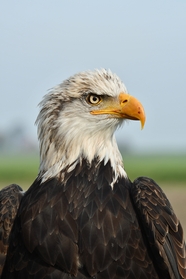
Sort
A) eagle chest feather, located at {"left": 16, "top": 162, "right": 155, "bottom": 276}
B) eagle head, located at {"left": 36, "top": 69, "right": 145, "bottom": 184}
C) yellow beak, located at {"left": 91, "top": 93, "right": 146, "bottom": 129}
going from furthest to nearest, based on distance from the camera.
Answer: eagle head, located at {"left": 36, "top": 69, "right": 145, "bottom": 184} < yellow beak, located at {"left": 91, "top": 93, "right": 146, "bottom": 129} < eagle chest feather, located at {"left": 16, "top": 162, "right": 155, "bottom": 276}

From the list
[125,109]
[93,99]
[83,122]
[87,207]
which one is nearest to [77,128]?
[83,122]

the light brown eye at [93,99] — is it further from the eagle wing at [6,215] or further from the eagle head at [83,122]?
the eagle wing at [6,215]

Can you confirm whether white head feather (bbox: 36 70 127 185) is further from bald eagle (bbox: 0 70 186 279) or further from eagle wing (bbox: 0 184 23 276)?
eagle wing (bbox: 0 184 23 276)

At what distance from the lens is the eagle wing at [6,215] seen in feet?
21.4

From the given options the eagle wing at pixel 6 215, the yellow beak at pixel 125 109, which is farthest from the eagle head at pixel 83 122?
the eagle wing at pixel 6 215

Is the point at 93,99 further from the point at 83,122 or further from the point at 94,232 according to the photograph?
the point at 94,232

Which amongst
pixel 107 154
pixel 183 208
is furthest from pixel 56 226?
pixel 183 208

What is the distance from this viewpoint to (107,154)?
6648mm

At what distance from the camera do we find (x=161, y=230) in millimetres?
6375

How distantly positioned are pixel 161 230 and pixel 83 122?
4.12 feet

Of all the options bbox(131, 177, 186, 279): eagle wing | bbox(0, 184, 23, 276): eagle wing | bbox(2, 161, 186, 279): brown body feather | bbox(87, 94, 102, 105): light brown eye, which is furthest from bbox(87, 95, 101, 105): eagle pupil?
bbox(0, 184, 23, 276): eagle wing

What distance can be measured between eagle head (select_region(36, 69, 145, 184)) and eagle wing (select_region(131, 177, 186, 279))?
365 millimetres

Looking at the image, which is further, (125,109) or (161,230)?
(125,109)

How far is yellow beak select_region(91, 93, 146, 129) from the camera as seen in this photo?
650cm
